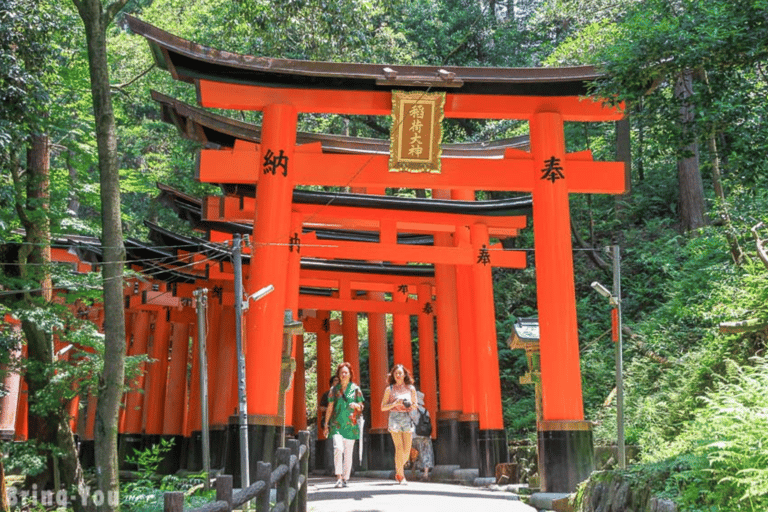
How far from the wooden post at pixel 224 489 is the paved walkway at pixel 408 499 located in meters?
5.49

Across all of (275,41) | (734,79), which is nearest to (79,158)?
(275,41)

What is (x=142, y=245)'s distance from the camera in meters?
18.0

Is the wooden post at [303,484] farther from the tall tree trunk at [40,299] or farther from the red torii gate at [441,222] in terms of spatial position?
the red torii gate at [441,222]

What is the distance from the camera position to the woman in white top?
12.9 metres

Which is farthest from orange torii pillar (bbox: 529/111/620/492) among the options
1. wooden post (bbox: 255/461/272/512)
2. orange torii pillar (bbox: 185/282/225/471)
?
orange torii pillar (bbox: 185/282/225/471)

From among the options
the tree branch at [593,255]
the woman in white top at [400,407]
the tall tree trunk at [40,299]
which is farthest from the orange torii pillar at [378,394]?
the tall tree trunk at [40,299]

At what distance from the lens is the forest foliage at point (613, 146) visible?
7.90 m

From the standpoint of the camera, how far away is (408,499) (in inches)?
458

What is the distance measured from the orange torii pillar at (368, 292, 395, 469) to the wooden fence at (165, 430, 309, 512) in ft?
34.3

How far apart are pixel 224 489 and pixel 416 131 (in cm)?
856

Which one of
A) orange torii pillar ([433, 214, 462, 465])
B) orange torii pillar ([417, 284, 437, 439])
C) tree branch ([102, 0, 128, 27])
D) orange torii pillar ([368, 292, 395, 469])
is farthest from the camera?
orange torii pillar ([417, 284, 437, 439])

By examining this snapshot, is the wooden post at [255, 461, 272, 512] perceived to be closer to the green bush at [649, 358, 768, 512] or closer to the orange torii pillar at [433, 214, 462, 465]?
the green bush at [649, 358, 768, 512]

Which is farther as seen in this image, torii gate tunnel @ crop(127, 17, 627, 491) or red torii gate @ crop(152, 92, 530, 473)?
red torii gate @ crop(152, 92, 530, 473)

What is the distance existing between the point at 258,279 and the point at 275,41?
10.9 feet
